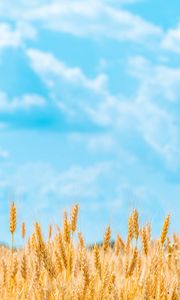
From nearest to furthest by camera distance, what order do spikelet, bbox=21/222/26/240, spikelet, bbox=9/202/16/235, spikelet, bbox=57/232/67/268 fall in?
1. spikelet, bbox=57/232/67/268
2. spikelet, bbox=9/202/16/235
3. spikelet, bbox=21/222/26/240

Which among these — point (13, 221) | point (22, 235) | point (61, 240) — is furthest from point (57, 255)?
point (22, 235)

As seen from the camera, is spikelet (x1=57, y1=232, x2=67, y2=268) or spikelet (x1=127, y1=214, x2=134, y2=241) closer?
spikelet (x1=57, y1=232, x2=67, y2=268)

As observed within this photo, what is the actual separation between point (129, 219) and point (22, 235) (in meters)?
1.77

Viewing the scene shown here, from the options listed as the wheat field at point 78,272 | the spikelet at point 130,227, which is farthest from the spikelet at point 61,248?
the spikelet at point 130,227

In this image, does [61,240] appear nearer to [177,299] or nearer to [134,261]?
[134,261]

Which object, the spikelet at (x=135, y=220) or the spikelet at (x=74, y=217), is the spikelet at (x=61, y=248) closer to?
the spikelet at (x=74, y=217)

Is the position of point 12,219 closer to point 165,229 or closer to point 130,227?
point 130,227

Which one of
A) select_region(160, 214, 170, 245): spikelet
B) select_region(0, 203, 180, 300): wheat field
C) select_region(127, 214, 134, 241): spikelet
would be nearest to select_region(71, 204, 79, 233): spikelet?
select_region(0, 203, 180, 300): wheat field

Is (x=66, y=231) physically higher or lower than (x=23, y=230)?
lower

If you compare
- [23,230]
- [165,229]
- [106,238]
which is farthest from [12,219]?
[23,230]

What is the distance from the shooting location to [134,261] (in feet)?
16.6

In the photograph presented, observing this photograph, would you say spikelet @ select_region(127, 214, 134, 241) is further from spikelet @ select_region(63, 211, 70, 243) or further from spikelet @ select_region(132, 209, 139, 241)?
spikelet @ select_region(63, 211, 70, 243)

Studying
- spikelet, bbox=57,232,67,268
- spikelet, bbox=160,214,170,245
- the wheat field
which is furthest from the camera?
spikelet, bbox=160,214,170,245

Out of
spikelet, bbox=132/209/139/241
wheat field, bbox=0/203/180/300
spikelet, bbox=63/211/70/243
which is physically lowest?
wheat field, bbox=0/203/180/300
